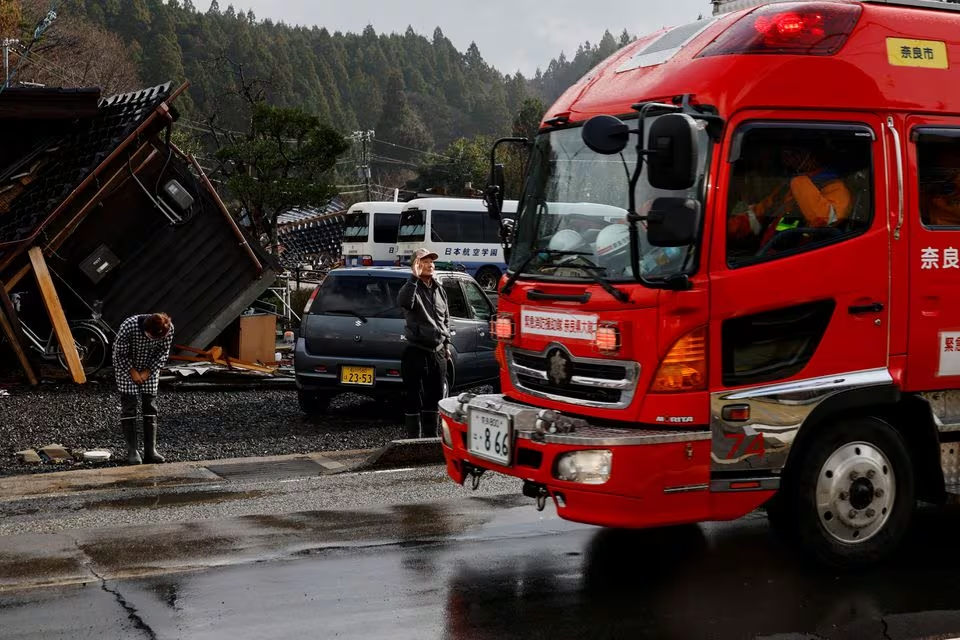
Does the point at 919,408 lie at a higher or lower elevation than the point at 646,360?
lower

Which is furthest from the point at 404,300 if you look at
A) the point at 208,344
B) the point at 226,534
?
the point at 208,344

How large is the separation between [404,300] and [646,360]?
4737mm

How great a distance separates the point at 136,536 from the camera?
696cm

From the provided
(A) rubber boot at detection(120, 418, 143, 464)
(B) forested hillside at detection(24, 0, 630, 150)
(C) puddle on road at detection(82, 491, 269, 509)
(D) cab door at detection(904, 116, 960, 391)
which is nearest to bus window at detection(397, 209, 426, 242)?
(B) forested hillside at detection(24, 0, 630, 150)

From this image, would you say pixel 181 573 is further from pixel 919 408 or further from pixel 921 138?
pixel 921 138

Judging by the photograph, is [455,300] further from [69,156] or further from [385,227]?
[385,227]

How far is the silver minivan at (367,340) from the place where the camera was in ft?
38.9

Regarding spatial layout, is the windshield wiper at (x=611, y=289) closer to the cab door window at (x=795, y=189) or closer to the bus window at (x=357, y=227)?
the cab door window at (x=795, y=189)

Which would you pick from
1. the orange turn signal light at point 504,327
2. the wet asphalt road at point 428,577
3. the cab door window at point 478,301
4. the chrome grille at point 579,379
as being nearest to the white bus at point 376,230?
the cab door window at point 478,301

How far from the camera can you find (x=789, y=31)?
231 inches

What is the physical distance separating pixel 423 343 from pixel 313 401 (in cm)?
300

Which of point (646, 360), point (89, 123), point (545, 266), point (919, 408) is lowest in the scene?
point (919, 408)

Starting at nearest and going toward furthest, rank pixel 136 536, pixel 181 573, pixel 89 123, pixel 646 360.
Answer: pixel 646 360 → pixel 181 573 → pixel 136 536 → pixel 89 123

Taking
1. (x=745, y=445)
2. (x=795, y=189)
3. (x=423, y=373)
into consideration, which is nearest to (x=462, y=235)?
(x=423, y=373)
